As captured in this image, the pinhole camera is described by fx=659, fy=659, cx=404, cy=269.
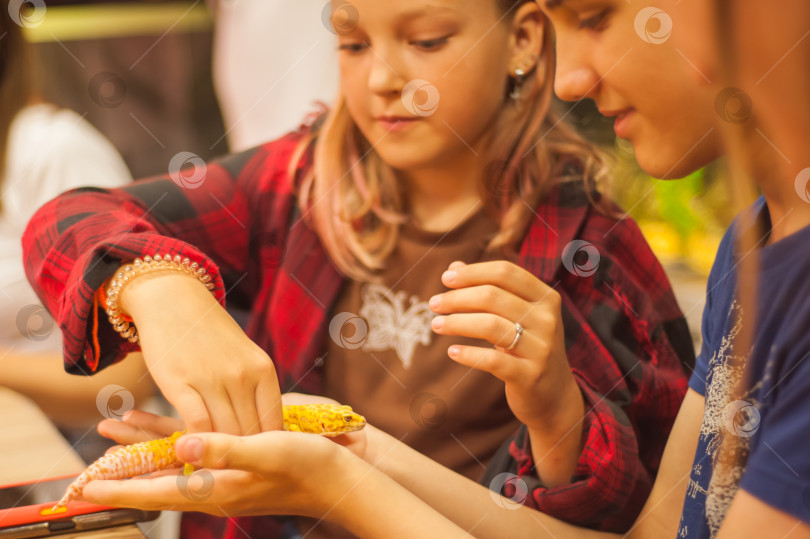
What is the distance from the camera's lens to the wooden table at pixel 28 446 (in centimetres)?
57

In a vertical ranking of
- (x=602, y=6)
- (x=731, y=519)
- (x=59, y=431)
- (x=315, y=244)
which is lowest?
(x=59, y=431)

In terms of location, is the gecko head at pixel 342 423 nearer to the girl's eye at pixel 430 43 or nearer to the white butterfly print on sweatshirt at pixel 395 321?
the white butterfly print on sweatshirt at pixel 395 321

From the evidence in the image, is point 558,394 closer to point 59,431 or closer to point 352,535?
point 352,535

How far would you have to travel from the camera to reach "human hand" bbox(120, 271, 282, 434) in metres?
0.44

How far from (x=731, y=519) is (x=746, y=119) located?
221 mm

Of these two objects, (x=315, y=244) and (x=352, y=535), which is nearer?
(x=352, y=535)

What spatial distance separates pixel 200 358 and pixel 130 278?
0.28ft

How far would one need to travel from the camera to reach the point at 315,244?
2.01ft

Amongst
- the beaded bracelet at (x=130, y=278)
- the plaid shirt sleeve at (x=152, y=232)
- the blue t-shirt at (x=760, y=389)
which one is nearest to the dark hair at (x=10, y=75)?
the plaid shirt sleeve at (x=152, y=232)

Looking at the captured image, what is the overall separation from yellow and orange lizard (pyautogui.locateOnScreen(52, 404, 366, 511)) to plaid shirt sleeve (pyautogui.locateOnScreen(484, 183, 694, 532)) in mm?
141

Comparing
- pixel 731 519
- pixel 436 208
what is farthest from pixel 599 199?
pixel 731 519

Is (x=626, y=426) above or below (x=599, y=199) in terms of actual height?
below

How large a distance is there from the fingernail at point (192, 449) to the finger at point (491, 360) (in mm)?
170

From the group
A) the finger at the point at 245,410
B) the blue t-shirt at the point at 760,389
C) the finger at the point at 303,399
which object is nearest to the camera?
the blue t-shirt at the point at 760,389
